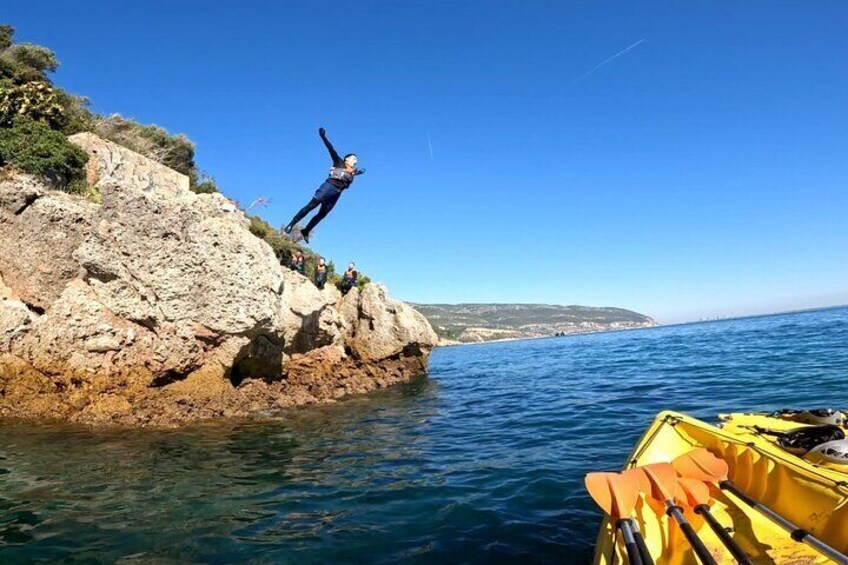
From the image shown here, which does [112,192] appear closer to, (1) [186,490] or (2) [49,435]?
(2) [49,435]

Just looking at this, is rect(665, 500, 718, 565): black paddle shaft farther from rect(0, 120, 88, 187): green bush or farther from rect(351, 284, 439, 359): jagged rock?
rect(0, 120, 88, 187): green bush

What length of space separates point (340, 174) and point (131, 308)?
7.44 metres

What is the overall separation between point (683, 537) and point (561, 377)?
65.7 feet

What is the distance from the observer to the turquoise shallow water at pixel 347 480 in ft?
19.9

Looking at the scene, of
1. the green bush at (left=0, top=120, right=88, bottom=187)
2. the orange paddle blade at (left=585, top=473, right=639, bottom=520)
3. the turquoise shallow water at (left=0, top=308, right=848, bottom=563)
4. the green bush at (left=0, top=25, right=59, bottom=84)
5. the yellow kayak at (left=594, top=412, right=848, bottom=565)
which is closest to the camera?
the yellow kayak at (left=594, top=412, right=848, bottom=565)

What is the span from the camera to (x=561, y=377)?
2414cm

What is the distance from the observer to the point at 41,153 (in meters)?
18.1

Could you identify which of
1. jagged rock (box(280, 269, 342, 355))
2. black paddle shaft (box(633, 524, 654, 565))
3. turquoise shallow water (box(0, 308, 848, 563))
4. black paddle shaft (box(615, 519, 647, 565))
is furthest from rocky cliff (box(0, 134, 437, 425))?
black paddle shaft (box(633, 524, 654, 565))

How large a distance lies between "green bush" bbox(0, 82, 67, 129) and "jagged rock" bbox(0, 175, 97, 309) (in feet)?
20.1

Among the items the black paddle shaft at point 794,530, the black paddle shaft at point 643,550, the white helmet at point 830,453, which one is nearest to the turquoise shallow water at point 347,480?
the black paddle shaft at point 643,550

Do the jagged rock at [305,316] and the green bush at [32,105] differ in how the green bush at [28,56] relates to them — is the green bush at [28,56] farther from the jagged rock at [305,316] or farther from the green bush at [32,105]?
the jagged rock at [305,316]

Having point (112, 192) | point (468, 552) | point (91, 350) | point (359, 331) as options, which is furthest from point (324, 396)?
point (468, 552)

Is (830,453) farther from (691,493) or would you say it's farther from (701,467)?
(691,493)

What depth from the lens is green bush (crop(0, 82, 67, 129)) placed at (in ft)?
62.2
